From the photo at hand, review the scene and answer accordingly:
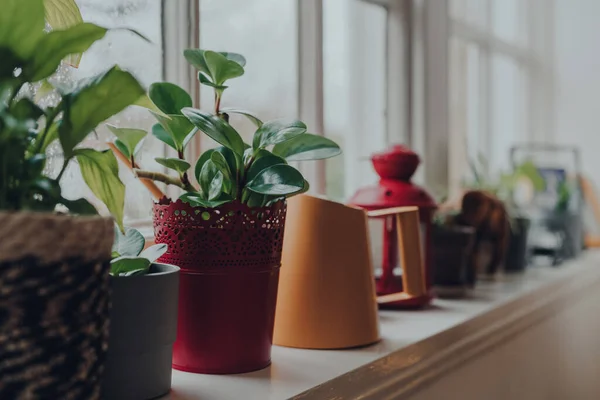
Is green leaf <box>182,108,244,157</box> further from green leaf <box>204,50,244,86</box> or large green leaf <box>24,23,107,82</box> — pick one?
large green leaf <box>24,23,107,82</box>

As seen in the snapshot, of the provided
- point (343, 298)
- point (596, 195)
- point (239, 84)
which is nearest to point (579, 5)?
point (596, 195)

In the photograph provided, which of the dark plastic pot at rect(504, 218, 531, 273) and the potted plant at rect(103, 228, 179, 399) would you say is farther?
the dark plastic pot at rect(504, 218, 531, 273)

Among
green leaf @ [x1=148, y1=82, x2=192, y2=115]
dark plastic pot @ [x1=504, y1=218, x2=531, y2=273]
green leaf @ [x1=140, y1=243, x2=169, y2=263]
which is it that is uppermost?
green leaf @ [x1=148, y1=82, x2=192, y2=115]

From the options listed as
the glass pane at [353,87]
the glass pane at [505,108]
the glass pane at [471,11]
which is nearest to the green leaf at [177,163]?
the glass pane at [353,87]

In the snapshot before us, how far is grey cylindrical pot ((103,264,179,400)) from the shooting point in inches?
22.6

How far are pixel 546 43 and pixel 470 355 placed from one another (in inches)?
63.9

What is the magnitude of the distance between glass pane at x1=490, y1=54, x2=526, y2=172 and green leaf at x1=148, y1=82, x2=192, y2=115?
1530 mm

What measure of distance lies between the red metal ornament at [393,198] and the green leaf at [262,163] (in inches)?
16.0

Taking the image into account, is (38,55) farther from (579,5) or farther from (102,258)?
(579,5)

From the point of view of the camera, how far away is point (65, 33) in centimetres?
46

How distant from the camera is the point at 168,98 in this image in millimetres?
692

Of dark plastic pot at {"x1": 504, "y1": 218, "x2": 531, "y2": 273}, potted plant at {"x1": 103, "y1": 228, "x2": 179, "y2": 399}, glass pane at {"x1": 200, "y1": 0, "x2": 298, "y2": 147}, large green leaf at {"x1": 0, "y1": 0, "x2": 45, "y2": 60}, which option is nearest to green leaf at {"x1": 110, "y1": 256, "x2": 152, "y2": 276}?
potted plant at {"x1": 103, "y1": 228, "x2": 179, "y2": 399}

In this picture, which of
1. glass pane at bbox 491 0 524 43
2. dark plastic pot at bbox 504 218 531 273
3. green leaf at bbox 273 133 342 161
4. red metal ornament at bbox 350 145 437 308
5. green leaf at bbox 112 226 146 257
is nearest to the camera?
green leaf at bbox 112 226 146 257

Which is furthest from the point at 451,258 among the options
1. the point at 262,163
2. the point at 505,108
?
the point at 505,108
